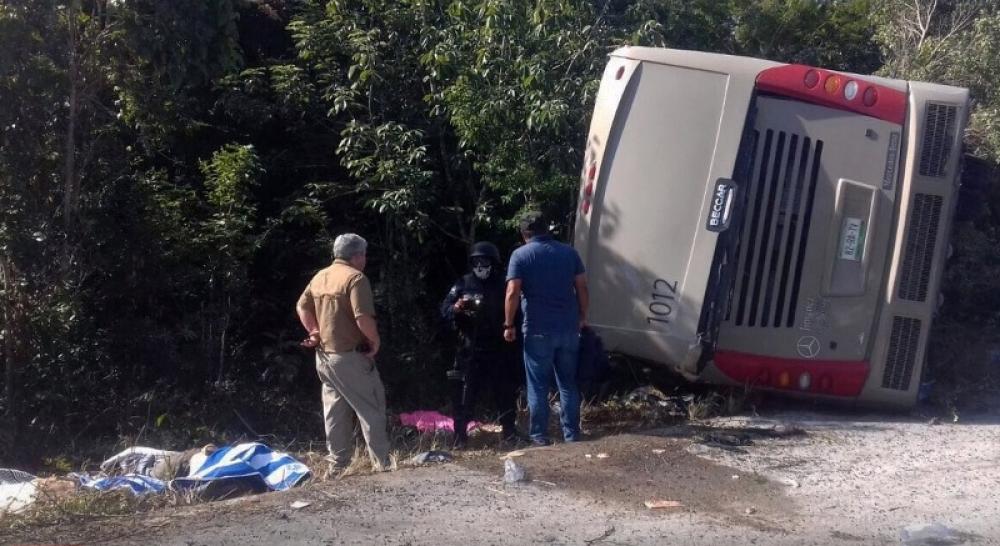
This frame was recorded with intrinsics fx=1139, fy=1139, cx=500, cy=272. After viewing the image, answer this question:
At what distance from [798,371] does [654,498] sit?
7.14 ft

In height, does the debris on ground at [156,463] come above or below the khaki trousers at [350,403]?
below

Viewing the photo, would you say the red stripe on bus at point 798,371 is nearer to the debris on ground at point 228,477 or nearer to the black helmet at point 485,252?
the black helmet at point 485,252

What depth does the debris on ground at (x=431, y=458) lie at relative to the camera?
694 centimetres

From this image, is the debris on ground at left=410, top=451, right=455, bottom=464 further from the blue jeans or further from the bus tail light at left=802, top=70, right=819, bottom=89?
the bus tail light at left=802, top=70, right=819, bottom=89

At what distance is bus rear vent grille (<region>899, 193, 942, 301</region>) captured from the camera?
26.1ft

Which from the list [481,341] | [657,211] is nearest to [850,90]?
[657,211]

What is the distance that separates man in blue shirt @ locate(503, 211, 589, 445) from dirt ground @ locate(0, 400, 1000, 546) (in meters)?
0.37

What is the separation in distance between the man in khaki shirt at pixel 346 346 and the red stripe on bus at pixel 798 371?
249 cm

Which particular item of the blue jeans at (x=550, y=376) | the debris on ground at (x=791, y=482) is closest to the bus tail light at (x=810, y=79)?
the blue jeans at (x=550, y=376)

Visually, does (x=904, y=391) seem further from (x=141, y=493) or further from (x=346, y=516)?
(x=141, y=493)

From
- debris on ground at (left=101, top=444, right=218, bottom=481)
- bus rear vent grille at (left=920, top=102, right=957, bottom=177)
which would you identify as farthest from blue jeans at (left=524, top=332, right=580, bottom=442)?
bus rear vent grille at (left=920, top=102, right=957, bottom=177)

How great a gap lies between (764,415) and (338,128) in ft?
14.7

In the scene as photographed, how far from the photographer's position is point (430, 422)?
851cm

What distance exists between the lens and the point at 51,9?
834 centimetres
